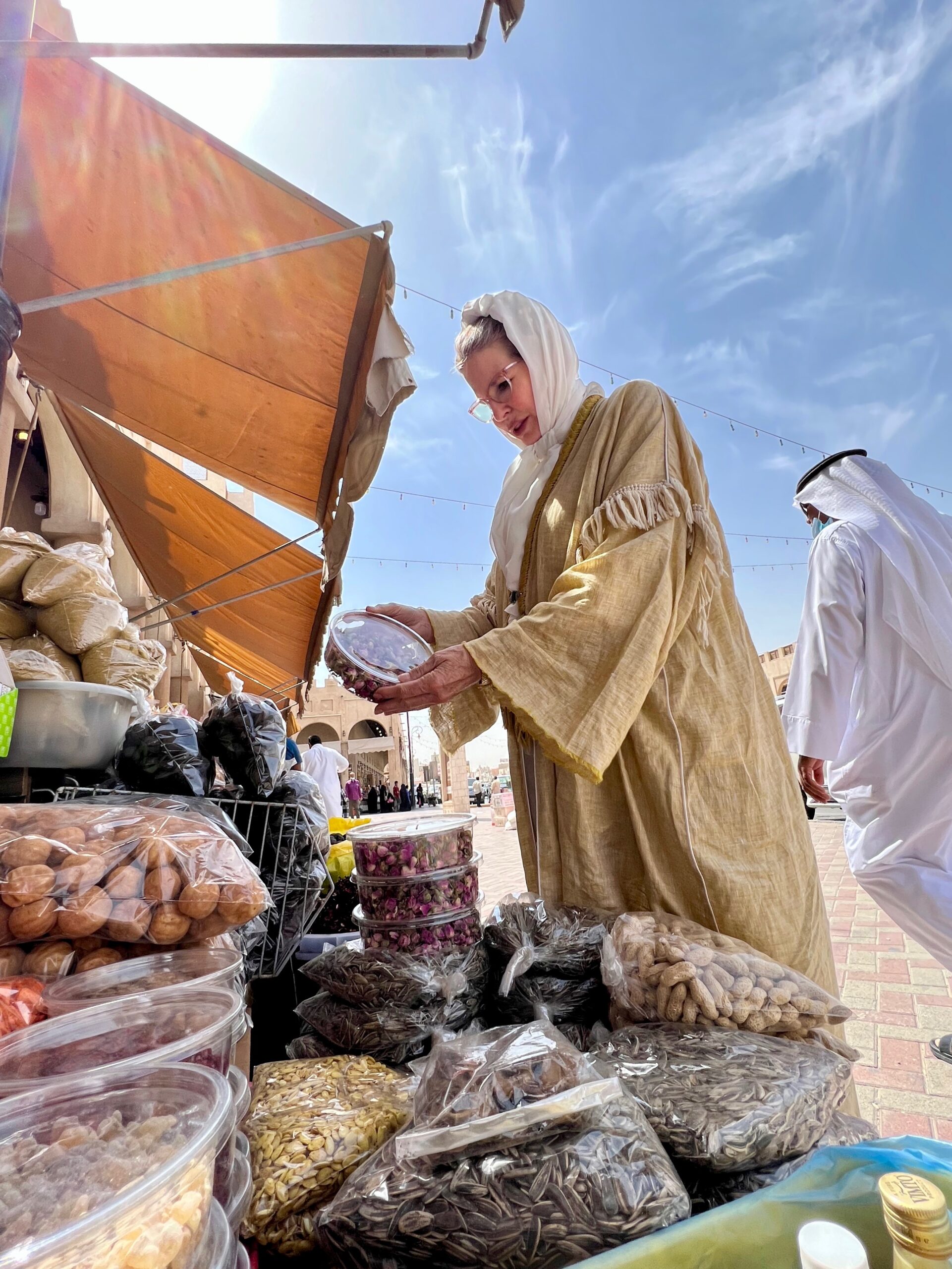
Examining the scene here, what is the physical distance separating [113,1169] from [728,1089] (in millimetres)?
678

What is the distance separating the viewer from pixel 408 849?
51.6 inches

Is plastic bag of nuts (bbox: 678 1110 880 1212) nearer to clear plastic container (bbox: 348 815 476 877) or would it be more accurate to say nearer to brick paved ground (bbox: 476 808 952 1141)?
clear plastic container (bbox: 348 815 476 877)

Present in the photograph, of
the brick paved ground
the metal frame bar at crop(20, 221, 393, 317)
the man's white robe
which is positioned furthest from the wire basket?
the man's white robe

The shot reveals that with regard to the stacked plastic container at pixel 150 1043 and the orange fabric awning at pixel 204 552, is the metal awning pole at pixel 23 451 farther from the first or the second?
the stacked plastic container at pixel 150 1043

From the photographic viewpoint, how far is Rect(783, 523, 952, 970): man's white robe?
8.67ft

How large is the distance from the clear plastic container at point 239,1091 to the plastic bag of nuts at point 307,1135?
0.08 m

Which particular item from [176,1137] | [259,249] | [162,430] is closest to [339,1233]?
[176,1137]

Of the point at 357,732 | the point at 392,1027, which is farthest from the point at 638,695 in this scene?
the point at 357,732

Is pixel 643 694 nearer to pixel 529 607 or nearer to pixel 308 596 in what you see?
pixel 529 607

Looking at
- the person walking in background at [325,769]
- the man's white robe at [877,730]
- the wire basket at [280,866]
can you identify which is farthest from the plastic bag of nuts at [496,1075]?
the person walking in background at [325,769]

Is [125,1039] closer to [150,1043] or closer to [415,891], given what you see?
[150,1043]

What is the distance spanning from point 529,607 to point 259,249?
185 centimetres

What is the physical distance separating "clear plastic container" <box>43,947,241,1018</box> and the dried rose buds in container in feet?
2.08

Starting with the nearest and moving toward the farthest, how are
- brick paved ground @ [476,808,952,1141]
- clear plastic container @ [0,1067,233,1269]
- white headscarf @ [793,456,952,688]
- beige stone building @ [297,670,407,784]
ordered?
1. clear plastic container @ [0,1067,233,1269]
2. brick paved ground @ [476,808,952,1141]
3. white headscarf @ [793,456,952,688]
4. beige stone building @ [297,670,407,784]
